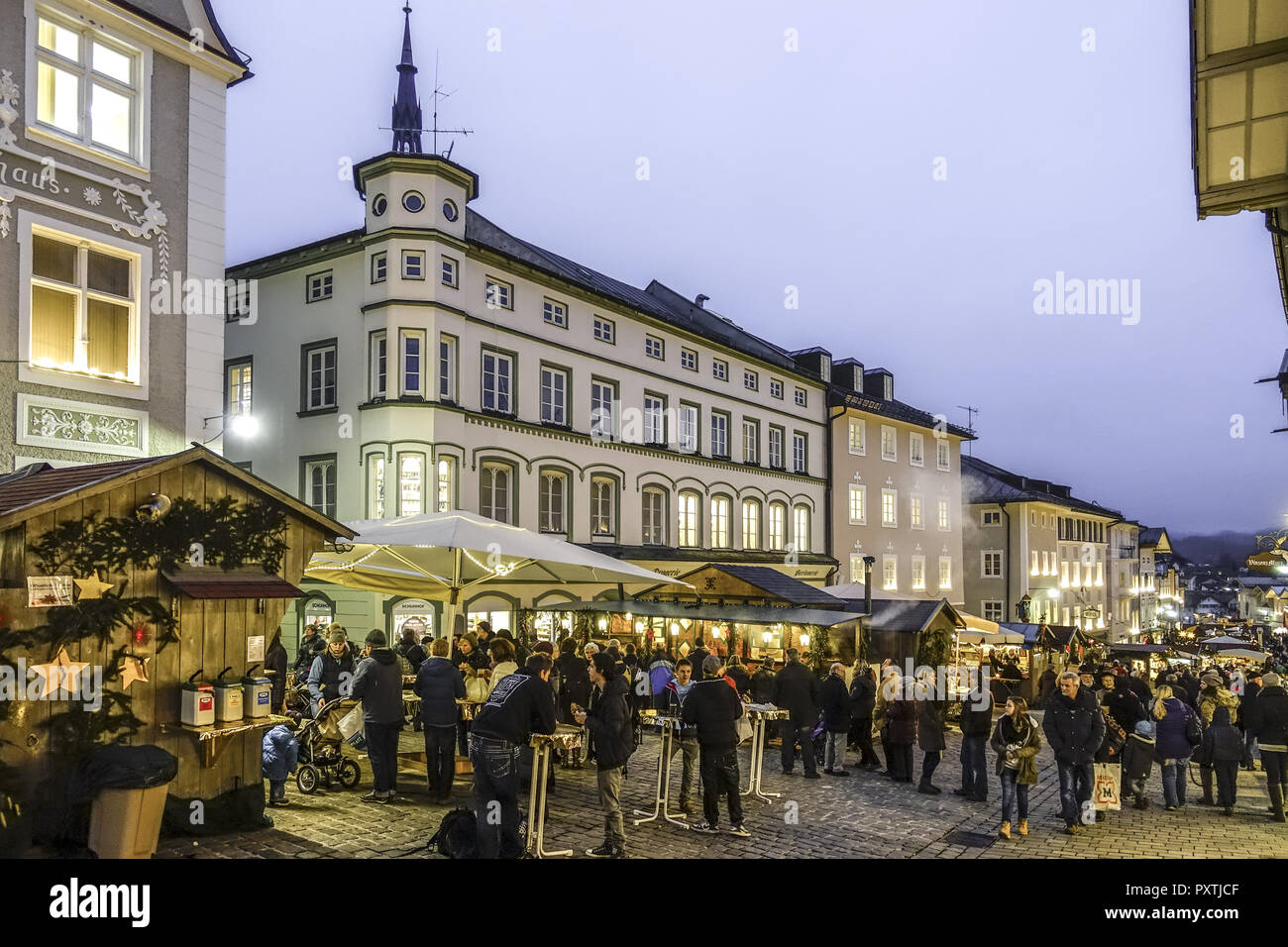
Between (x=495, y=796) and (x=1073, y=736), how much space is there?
6.87m

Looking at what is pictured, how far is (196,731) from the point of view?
775 centimetres

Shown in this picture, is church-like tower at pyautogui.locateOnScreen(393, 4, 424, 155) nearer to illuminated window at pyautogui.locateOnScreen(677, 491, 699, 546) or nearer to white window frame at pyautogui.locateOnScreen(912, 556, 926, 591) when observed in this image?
illuminated window at pyautogui.locateOnScreen(677, 491, 699, 546)

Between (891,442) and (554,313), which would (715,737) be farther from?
(891,442)

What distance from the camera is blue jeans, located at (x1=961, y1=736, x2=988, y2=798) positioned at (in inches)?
460

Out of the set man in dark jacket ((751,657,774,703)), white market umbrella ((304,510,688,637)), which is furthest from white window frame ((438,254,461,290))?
man in dark jacket ((751,657,774,703))

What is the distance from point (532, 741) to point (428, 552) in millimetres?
4922

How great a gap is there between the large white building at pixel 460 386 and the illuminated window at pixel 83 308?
10.2 meters

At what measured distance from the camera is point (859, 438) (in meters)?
40.3

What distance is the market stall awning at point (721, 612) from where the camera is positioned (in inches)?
707

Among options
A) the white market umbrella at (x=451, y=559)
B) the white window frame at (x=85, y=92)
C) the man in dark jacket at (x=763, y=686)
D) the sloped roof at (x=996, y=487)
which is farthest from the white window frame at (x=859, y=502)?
the white window frame at (x=85, y=92)

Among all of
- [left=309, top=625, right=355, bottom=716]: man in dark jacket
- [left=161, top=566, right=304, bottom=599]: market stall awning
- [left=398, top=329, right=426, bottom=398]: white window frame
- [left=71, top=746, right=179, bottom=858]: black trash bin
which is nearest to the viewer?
[left=71, top=746, right=179, bottom=858]: black trash bin

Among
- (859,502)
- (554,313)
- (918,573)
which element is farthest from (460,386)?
(918,573)

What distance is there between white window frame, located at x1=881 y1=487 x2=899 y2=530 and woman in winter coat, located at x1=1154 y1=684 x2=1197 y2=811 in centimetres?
2878
